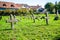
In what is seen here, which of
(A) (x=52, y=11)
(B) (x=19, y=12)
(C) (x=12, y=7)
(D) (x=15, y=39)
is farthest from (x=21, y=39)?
(A) (x=52, y=11)

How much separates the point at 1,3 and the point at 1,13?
18.1 m

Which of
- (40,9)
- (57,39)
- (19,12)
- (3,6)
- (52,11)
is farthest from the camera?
(40,9)

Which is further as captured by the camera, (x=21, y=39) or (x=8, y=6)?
(x=8, y=6)

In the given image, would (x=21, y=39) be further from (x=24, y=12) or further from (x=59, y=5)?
(x=59, y=5)

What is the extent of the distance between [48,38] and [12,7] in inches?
2036

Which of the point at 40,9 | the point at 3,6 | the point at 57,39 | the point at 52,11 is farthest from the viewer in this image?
the point at 40,9

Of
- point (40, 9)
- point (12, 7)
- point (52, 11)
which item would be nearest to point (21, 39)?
point (12, 7)

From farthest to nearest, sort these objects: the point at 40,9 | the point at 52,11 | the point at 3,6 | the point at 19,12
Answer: the point at 40,9 < the point at 52,11 < the point at 3,6 < the point at 19,12

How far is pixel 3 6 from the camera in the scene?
61344 millimetres

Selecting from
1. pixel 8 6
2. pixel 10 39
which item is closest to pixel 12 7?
pixel 8 6

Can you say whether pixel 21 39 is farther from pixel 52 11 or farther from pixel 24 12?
pixel 52 11

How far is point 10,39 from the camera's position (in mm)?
10922

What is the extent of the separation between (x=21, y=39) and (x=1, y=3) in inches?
2092

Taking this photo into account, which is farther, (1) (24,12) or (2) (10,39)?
(1) (24,12)
